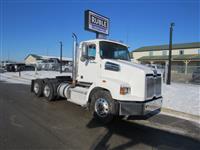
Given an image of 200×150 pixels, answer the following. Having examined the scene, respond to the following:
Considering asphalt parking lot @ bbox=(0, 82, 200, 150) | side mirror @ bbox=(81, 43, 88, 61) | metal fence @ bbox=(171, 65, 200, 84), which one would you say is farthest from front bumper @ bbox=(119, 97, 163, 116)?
metal fence @ bbox=(171, 65, 200, 84)

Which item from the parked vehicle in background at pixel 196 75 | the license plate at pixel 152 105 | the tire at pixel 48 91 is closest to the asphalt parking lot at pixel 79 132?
the license plate at pixel 152 105

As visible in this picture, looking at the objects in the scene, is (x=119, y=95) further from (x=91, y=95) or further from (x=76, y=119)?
(x=76, y=119)

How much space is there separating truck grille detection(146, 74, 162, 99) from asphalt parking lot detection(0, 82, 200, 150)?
1.06 meters

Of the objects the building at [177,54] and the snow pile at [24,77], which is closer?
the snow pile at [24,77]

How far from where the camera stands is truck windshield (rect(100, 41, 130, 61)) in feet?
23.2

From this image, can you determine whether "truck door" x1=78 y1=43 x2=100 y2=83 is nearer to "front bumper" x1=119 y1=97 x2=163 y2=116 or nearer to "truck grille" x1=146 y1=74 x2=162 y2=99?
"front bumper" x1=119 y1=97 x2=163 y2=116

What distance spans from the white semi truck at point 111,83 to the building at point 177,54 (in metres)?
35.5

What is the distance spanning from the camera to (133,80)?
5883mm

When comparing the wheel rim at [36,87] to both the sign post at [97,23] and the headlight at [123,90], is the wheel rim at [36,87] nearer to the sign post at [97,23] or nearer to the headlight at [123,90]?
the sign post at [97,23]

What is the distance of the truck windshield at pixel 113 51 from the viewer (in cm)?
706

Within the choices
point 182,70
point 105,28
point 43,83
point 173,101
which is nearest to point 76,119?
point 43,83

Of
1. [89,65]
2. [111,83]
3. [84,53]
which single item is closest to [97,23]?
[84,53]

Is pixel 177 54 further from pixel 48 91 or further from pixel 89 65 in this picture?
pixel 89 65

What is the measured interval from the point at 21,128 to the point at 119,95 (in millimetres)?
2954
